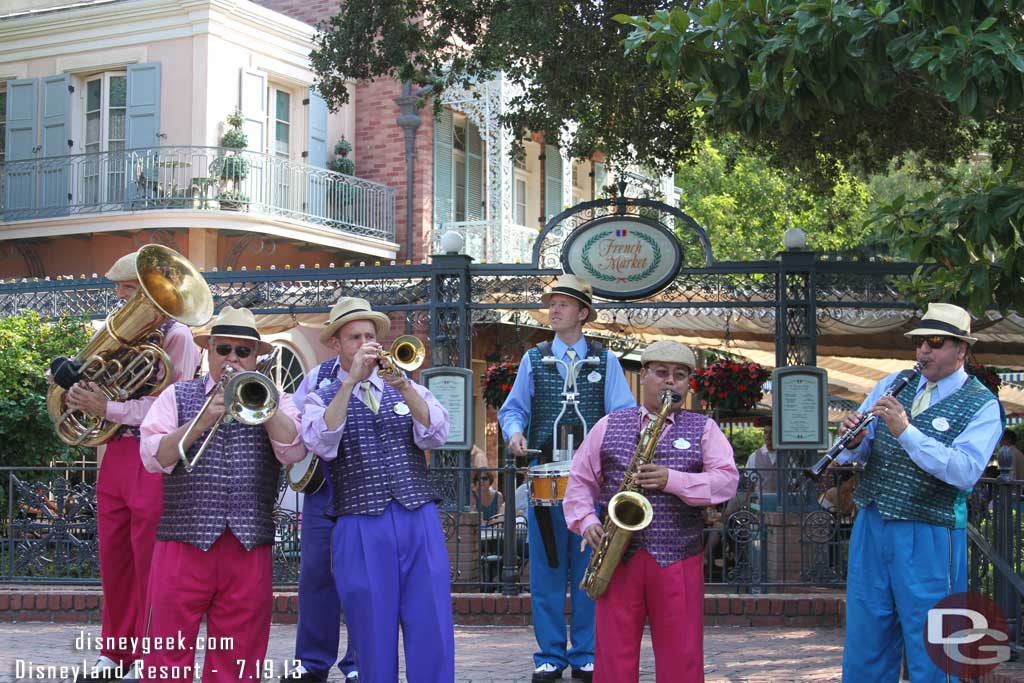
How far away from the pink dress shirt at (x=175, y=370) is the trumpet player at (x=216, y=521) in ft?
2.69

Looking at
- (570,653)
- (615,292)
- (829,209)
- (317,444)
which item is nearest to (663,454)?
(317,444)

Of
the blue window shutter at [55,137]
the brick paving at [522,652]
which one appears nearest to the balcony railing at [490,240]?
the blue window shutter at [55,137]

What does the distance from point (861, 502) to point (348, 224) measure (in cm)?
1708

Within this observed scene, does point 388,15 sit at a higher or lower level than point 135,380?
higher

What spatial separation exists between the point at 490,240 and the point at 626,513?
17736mm

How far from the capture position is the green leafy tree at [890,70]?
6.94 meters

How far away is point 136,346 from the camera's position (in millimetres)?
6891

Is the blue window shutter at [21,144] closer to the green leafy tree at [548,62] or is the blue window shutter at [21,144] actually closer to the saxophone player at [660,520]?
the green leafy tree at [548,62]

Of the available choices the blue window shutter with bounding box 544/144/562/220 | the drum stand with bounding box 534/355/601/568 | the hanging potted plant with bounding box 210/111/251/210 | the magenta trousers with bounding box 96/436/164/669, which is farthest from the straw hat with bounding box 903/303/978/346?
the blue window shutter with bounding box 544/144/562/220

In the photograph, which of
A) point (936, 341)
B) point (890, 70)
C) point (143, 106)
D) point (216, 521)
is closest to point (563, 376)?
point (936, 341)

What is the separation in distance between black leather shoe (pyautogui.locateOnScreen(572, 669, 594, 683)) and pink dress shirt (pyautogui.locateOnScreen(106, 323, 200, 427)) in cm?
264

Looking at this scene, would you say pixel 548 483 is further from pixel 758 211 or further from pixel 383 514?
pixel 758 211

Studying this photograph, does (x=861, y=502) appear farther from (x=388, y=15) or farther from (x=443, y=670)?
(x=388, y=15)

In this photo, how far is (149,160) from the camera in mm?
21453
